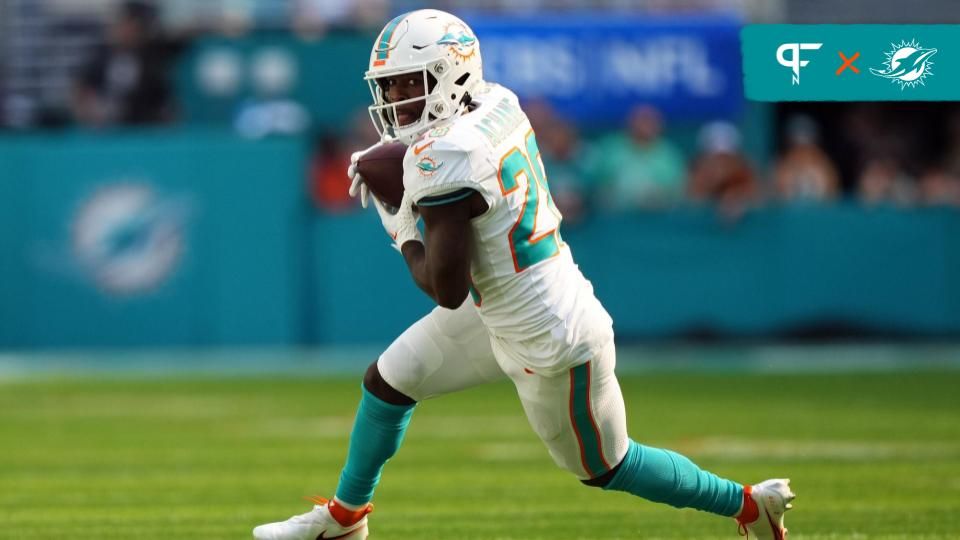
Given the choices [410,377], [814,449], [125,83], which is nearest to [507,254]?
[410,377]

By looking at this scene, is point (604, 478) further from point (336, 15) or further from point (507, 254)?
point (336, 15)

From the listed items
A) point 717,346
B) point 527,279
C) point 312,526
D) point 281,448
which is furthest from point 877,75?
point 717,346

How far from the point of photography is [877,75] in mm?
5645

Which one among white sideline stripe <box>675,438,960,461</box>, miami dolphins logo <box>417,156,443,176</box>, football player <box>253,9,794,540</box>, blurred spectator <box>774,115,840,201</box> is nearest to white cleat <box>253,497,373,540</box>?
football player <box>253,9,794,540</box>

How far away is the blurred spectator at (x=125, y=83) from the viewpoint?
1559cm

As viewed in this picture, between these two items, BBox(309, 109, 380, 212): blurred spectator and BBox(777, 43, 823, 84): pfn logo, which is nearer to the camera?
BBox(777, 43, 823, 84): pfn logo

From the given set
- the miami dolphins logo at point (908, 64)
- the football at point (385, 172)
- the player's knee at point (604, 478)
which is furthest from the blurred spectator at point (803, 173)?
the football at point (385, 172)

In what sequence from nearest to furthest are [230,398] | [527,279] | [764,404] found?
[527,279], [764,404], [230,398]

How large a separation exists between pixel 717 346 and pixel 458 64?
9821 mm

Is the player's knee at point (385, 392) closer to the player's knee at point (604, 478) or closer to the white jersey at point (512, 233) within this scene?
the white jersey at point (512, 233)

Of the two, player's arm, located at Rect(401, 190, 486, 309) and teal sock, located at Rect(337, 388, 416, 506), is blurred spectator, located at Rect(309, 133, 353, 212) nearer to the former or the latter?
teal sock, located at Rect(337, 388, 416, 506)

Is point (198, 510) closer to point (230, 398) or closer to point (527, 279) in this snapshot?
point (527, 279)

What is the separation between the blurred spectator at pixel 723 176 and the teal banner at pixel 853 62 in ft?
30.2

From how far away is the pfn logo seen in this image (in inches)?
221
